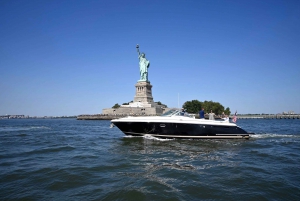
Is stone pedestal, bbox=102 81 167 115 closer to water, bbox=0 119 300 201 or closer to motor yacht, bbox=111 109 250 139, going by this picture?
motor yacht, bbox=111 109 250 139

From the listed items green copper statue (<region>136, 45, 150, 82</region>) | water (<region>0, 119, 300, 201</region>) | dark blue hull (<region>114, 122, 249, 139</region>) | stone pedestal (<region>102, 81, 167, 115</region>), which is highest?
green copper statue (<region>136, 45, 150, 82</region>)

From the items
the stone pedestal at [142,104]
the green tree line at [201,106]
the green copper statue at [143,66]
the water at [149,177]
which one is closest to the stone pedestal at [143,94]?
the stone pedestal at [142,104]

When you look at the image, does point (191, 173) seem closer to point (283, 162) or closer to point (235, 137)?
point (283, 162)

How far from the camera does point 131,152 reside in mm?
10836

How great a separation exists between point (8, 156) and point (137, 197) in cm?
783

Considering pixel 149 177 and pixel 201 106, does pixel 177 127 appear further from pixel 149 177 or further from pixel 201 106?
pixel 201 106

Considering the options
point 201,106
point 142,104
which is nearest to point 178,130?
point 142,104

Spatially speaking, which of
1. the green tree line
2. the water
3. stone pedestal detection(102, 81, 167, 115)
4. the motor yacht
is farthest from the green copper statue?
the water

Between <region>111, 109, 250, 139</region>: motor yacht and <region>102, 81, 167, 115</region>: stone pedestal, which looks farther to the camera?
<region>102, 81, 167, 115</region>: stone pedestal

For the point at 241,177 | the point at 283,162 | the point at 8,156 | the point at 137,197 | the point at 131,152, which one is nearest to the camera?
the point at 137,197

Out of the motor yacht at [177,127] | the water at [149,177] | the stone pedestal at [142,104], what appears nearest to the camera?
the water at [149,177]

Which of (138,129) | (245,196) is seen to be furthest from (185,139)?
(245,196)

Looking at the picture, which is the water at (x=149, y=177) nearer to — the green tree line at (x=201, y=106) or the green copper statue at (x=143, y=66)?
the green copper statue at (x=143, y=66)

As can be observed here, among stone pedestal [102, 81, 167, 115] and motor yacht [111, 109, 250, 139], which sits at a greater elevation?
stone pedestal [102, 81, 167, 115]
